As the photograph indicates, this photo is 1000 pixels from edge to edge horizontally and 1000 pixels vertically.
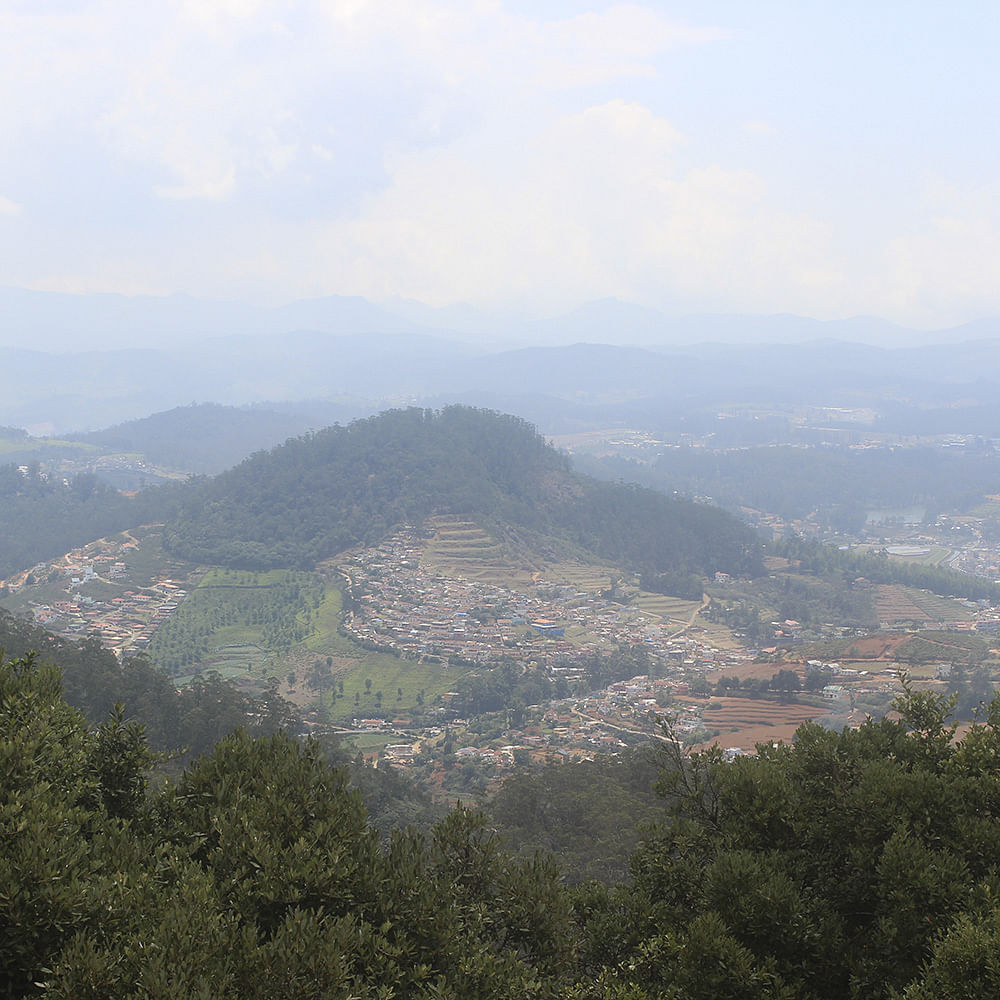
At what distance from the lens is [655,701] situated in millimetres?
31344

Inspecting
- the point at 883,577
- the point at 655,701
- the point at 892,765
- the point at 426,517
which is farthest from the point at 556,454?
the point at 892,765

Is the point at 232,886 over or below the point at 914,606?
over

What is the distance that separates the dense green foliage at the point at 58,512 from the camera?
2090 inches

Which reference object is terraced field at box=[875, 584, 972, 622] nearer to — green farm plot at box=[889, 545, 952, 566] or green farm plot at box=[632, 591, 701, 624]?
green farm plot at box=[632, 591, 701, 624]

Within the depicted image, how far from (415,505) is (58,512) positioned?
86.9ft

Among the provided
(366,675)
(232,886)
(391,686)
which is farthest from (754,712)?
(232,886)

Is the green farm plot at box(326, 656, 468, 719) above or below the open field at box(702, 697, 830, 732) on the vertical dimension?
below

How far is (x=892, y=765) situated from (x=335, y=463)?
5626 cm

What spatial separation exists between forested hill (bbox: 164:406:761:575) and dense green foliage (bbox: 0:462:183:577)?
4.04 m

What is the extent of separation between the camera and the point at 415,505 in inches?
2244

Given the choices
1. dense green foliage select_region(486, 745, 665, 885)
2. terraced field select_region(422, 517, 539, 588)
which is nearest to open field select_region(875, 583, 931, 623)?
terraced field select_region(422, 517, 539, 588)

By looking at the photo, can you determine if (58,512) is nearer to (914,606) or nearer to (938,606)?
(914,606)

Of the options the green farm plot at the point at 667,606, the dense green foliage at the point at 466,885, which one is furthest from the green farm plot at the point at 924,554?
the dense green foliage at the point at 466,885

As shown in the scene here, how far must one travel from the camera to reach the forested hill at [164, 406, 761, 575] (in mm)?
52750
